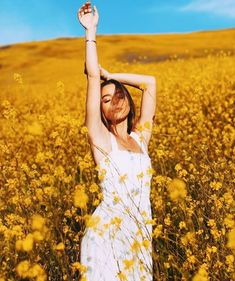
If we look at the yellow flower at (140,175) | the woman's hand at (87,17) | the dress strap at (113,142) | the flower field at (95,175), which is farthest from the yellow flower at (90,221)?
the woman's hand at (87,17)

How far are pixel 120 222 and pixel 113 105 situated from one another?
91 centimetres

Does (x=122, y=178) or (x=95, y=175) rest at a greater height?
(x=122, y=178)

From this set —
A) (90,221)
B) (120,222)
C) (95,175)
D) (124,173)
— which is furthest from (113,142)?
(95,175)

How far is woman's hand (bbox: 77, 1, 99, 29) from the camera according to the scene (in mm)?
3760

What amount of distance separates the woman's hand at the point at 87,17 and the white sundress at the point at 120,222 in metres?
0.75

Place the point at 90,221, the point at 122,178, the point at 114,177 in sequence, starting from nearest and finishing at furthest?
1. the point at 90,221
2. the point at 122,178
3. the point at 114,177

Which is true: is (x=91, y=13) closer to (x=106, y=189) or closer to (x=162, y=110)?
(x=106, y=189)

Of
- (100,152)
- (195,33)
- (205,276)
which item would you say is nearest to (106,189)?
(100,152)

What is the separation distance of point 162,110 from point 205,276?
21.1 feet

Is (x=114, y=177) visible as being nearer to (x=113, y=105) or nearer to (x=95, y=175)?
(x=113, y=105)

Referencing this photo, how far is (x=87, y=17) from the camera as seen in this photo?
12.3 ft

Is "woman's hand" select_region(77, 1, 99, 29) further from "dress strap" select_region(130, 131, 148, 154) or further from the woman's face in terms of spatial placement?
"dress strap" select_region(130, 131, 148, 154)

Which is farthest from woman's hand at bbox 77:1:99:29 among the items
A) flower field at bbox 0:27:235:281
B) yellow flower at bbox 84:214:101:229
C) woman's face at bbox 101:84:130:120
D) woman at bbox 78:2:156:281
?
yellow flower at bbox 84:214:101:229

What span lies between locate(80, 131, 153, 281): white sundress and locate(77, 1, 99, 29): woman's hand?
29.4 inches
